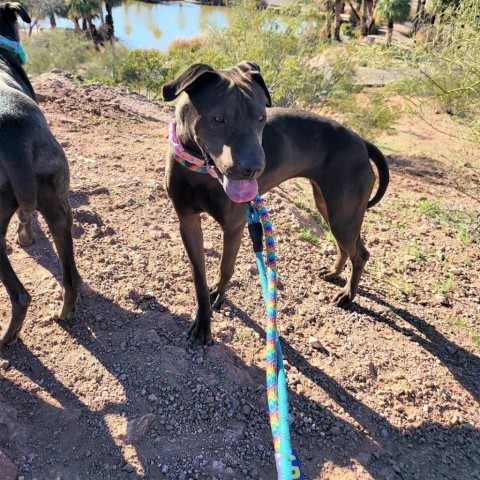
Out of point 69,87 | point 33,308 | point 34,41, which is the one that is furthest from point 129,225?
point 34,41

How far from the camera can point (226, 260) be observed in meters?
3.25

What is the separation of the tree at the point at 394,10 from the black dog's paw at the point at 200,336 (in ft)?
91.1

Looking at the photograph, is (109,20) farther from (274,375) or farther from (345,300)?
(274,375)

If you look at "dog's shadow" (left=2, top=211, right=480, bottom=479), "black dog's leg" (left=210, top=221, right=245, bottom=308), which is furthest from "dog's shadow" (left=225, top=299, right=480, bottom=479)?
"black dog's leg" (left=210, top=221, right=245, bottom=308)

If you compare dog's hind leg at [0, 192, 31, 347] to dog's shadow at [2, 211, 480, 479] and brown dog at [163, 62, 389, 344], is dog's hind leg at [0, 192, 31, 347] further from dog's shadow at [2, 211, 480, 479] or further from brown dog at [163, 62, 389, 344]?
brown dog at [163, 62, 389, 344]

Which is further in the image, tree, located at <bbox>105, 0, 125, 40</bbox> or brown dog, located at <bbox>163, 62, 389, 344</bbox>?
tree, located at <bbox>105, 0, 125, 40</bbox>

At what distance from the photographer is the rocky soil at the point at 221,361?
7.95 ft

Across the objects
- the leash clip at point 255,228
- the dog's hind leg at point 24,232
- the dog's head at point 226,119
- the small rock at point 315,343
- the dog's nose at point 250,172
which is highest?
the dog's head at point 226,119

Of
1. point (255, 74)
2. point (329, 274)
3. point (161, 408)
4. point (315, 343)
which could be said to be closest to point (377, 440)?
point (315, 343)

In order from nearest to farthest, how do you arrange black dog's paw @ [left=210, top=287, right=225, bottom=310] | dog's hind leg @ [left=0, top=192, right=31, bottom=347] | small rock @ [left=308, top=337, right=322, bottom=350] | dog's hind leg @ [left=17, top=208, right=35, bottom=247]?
dog's hind leg @ [left=0, top=192, right=31, bottom=347] < small rock @ [left=308, top=337, right=322, bottom=350] < black dog's paw @ [left=210, top=287, right=225, bottom=310] < dog's hind leg @ [left=17, top=208, right=35, bottom=247]

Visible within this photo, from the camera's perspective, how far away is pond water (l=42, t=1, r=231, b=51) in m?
34.5

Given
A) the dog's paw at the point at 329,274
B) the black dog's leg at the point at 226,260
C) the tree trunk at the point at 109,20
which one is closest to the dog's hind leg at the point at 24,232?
the black dog's leg at the point at 226,260

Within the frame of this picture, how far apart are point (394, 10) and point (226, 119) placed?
92.6 ft

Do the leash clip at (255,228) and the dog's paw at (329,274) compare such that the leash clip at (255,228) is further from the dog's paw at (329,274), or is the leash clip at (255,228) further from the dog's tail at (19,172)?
the dog's paw at (329,274)
